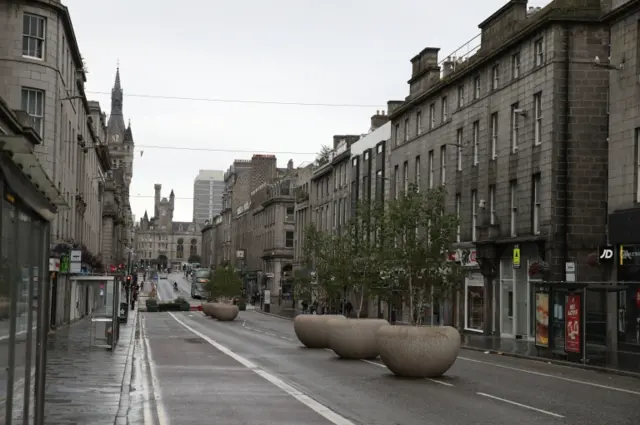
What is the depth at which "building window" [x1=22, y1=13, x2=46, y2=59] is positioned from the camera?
1703 inches

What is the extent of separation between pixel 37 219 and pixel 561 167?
33818mm

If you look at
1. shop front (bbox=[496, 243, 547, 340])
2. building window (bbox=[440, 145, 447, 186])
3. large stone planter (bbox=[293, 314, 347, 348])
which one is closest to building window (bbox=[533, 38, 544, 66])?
shop front (bbox=[496, 243, 547, 340])

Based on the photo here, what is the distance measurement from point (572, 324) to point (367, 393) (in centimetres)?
1221

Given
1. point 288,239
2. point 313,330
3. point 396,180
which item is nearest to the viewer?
point 313,330

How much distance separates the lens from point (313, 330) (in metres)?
34.7

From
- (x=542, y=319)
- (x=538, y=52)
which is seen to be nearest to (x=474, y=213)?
(x=538, y=52)

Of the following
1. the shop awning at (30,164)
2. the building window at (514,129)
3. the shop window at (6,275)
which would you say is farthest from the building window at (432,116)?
the shop window at (6,275)

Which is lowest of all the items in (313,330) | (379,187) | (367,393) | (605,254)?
(367,393)

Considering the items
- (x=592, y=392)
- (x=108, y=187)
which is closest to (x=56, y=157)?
(x=592, y=392)

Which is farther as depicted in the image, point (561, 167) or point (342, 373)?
point (561, 167)

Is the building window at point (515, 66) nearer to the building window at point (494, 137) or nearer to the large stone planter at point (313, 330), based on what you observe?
the building window at point (494, 137)

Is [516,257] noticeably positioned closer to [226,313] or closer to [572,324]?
[572,324]

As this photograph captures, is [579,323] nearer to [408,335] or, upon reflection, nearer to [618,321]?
[618,321]

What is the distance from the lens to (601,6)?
130ft
